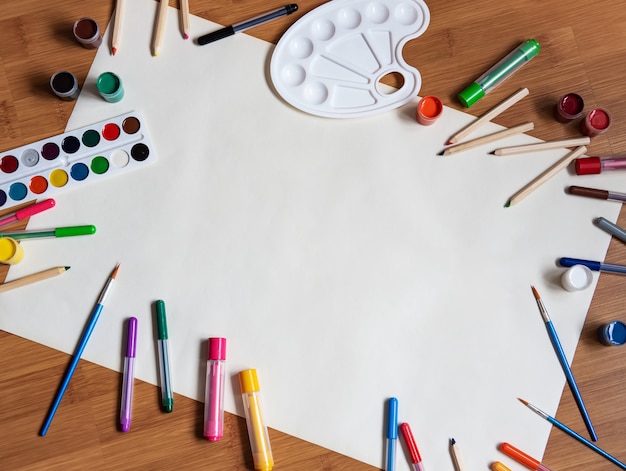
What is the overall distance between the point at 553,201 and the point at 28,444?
3.32 feet

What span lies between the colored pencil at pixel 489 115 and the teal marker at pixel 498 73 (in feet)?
0.11

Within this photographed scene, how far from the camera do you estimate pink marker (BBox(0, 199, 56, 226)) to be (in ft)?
3.44

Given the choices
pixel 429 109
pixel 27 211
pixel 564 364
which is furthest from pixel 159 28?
pixel 564 364

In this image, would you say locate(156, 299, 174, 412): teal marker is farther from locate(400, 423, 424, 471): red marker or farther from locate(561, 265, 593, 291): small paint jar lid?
locate(561, 265, 593, 291): small paint jar lid

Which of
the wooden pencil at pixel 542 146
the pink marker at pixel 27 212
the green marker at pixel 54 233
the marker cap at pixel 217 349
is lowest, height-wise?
the marker cap at pixel 217 349

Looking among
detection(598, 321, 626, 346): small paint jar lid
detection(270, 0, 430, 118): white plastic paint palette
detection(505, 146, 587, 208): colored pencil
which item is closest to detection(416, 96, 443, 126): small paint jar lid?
detection(270, 0, 430, 118): white plastic paint palette

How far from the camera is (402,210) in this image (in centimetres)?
108

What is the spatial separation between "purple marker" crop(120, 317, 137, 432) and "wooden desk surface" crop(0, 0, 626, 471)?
0.02m

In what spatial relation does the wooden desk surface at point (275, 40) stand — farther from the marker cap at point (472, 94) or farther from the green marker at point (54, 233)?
the green marker at point (54, 233)

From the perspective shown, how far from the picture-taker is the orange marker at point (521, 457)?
1018 mm

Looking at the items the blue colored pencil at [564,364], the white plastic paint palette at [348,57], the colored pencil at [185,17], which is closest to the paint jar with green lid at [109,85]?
the colored pencil at [185,17]

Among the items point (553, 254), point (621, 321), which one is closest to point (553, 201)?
point (553, 254)

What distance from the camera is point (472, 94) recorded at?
1.07 m

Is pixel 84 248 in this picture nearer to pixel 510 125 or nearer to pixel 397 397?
pixel 397 397
